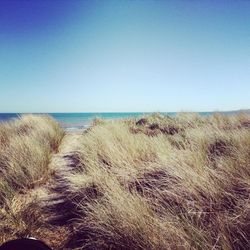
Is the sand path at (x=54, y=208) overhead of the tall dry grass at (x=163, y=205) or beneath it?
beneath

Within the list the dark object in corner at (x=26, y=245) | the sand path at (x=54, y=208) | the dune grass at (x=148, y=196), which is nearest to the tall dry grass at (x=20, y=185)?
the dune grass at (x=148, y=196)

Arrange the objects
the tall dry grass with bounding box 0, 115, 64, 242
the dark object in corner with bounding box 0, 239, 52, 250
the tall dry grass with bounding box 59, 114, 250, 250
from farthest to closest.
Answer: the tall dry grass with bounding box 0, 115, 64, 242 → the tall dry grass with bounding box 59, 114, 250, 250 → the dark object in corner with bounding box 0, 239, 52, 250

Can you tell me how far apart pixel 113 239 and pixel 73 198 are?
1.37 m

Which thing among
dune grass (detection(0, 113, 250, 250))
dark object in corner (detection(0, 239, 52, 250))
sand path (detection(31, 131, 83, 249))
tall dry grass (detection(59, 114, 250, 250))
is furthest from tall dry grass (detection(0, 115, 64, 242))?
dark object in corner (detection(0, 239, 52, 250))

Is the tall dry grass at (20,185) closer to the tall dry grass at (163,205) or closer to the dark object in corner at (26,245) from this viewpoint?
the tall dry grass at (163,205)

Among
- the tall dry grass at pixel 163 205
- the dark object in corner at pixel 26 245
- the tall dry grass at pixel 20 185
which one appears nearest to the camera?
the dark object in corner at pixel 26 245

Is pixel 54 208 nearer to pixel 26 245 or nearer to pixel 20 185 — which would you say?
pixel 20 185

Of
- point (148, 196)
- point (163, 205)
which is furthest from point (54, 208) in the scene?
point (163, 205)

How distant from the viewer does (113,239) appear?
2689mm

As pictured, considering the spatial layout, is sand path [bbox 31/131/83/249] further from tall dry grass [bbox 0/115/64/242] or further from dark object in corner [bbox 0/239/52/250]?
dark object in corner [bbox 0/239/52/250]

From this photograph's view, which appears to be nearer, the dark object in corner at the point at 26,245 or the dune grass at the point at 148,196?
the dark object in corner at the point at 26,245

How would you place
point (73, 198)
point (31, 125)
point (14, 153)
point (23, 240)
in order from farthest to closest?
point (31, 125) → point (14, 153) → point (73, 198) → point (23, 240)

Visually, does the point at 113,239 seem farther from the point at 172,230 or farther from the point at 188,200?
the point at 188,200

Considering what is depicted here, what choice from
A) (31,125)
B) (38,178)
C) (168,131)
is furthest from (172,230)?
(31,125)
